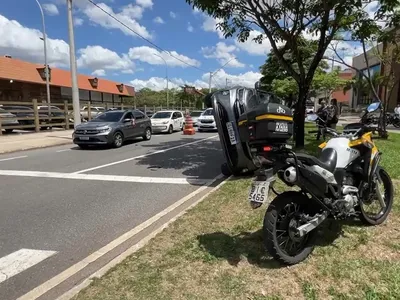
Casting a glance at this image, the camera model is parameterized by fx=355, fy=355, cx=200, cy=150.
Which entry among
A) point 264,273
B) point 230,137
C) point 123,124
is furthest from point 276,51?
point 264,273

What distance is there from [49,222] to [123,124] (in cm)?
1068

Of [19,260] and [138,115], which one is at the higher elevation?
[138,115]

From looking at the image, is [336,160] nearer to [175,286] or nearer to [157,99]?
[175,286]

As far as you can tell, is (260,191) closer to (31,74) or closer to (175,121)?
(175,121)

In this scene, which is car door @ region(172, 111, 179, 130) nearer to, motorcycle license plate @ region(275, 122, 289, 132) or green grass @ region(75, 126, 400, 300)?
green grass @ region(75, 126, 400, 300)

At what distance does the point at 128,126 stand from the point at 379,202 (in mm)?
12741

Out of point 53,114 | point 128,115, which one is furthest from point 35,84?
point 128,115

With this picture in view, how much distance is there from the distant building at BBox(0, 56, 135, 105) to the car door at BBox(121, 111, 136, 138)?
22569mm

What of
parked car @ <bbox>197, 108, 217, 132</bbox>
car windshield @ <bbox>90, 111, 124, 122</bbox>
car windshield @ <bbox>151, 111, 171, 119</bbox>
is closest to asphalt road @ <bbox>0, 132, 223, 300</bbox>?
car windshield @ <bbox>90, 111, 124, 122</bbox>

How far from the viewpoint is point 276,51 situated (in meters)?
10.9

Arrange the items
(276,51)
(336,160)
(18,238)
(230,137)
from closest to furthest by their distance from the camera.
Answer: (336,160) < (18,238) < (230,137) < (276,51)

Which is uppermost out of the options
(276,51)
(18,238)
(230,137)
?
(276,51)

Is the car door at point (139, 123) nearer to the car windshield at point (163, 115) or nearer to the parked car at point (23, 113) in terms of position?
the car windshield at point (163, 115)

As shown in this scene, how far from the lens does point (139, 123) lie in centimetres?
1722
